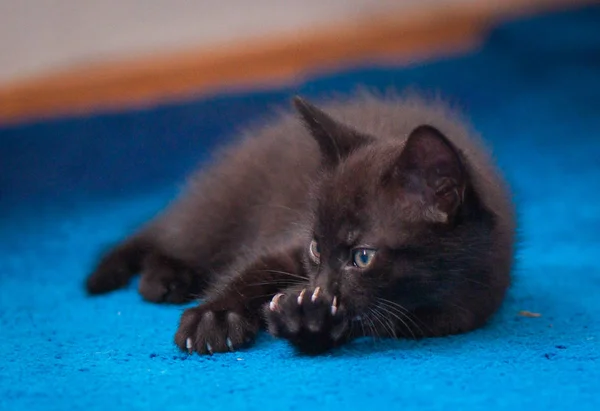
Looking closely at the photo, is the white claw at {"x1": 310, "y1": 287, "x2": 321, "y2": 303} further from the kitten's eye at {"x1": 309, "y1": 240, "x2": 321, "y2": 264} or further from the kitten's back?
the kitten's back

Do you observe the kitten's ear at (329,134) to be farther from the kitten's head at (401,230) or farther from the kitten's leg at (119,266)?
the kitten's leg at (119,266)

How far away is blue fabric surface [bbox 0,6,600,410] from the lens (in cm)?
148

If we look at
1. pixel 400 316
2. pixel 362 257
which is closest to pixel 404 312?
pixel 400 316

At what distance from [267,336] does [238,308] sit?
10 centimetres

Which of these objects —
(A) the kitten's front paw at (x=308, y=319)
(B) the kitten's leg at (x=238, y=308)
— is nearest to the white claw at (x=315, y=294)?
(A) the kitten's front paw at (x=308, y=319)

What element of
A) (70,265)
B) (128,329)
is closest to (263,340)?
(128,329)

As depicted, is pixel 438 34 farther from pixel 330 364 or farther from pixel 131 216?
pixel 330 364

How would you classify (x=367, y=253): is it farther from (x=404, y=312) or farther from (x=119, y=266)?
(x=119, y=266)

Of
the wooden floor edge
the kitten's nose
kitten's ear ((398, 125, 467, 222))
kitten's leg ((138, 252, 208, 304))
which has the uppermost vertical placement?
the wooden floor edge

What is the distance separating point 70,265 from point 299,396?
1477mm

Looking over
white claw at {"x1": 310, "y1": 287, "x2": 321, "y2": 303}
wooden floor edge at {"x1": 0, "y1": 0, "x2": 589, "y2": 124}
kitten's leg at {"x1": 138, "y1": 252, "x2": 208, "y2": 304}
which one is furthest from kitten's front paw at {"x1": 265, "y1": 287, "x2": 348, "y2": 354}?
wooden floor edge at {"x1": 0, "y1": 0, "x2": 589, "y2": 124}

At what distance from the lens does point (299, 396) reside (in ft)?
4.75

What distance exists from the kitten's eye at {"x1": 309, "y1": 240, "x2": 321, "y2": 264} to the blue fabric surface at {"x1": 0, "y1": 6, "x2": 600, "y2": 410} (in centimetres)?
21

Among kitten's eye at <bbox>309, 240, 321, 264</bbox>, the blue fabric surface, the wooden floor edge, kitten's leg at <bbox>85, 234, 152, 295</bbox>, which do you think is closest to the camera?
the blue fabric surface
